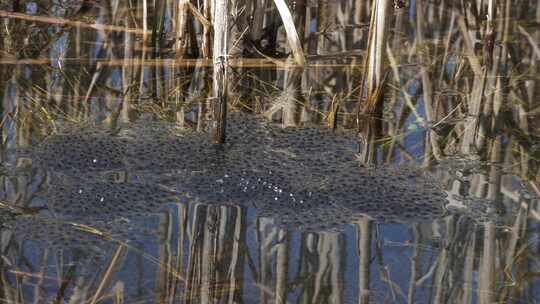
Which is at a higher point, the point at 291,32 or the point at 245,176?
the point at 291,32

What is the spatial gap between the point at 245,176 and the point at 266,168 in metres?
0.09

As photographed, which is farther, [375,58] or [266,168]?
[375,58]

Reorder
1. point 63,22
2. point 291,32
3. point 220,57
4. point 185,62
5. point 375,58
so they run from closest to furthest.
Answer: point 220,57 < point 375,58 < point 291,32 < point 185,62 < point 63,22

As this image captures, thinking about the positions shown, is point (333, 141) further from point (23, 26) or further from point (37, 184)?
point (23, 26)

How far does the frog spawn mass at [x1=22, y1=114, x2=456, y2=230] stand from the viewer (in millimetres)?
2666

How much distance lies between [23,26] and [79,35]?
0.86ft

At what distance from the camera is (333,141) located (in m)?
3.09

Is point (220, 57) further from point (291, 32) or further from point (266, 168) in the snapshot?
point (291, 32)

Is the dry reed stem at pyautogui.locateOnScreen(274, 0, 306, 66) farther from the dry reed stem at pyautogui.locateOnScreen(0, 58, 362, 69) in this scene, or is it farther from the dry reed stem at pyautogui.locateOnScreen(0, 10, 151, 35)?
the dry reed stem at pyautogui.locateOnScreen(0, 10, 151, 35)

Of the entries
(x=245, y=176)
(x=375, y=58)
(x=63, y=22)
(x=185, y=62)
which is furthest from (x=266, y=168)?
(x=63, y=22)

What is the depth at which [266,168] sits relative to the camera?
9.46 feet

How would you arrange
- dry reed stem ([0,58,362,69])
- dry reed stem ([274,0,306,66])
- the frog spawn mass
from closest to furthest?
the frog spawn mass → dry reed stem ([274,0,306,66]) → dry reed stem ([0,58,362,69])

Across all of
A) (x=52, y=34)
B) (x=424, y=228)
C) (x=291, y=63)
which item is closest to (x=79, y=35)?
(x=52, y=34)

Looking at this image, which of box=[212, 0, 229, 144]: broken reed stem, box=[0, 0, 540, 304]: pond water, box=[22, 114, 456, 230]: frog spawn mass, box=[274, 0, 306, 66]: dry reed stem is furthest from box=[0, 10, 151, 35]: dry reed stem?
box=[212, 0, 229, 144]: broken reed stem
